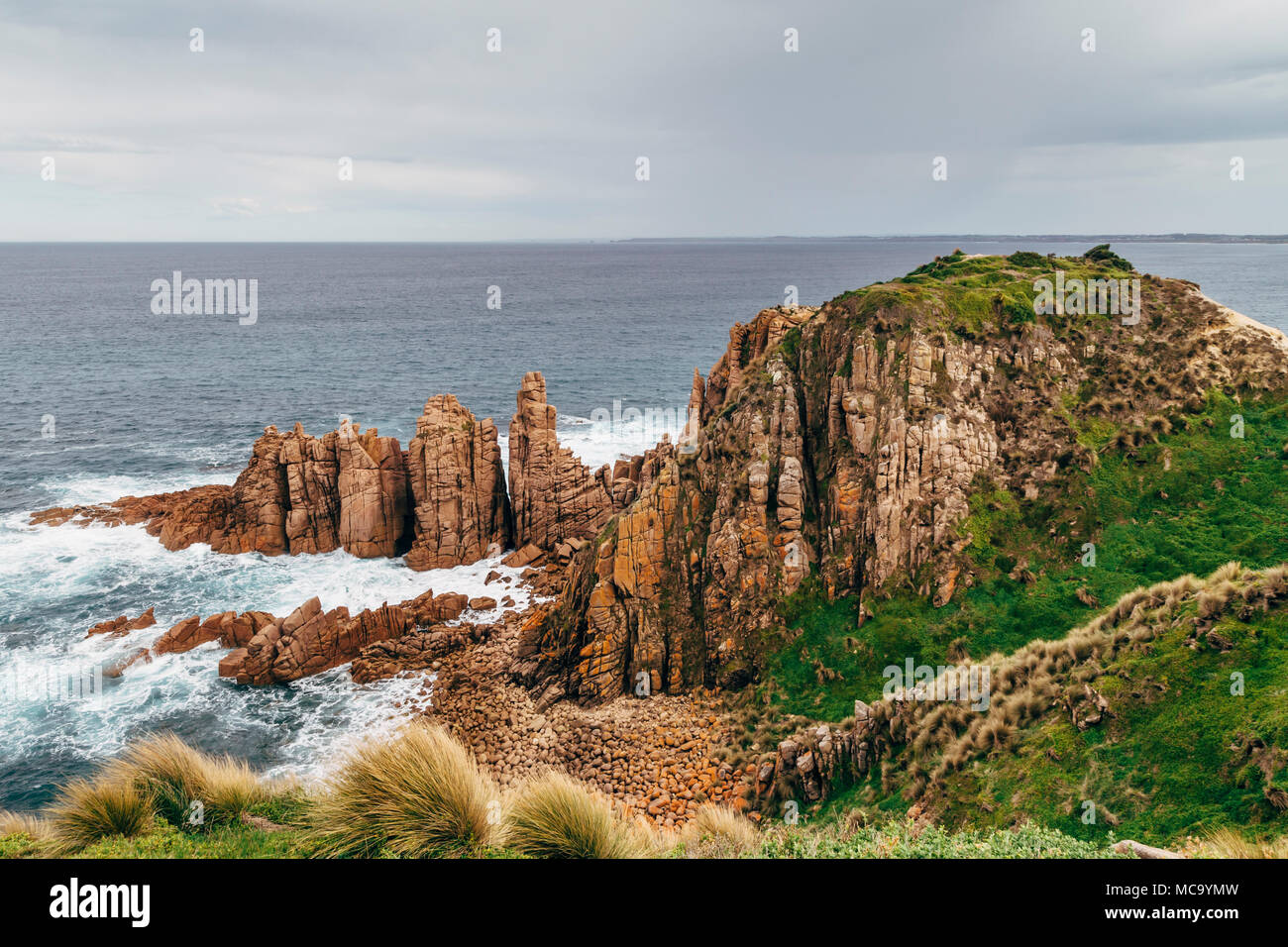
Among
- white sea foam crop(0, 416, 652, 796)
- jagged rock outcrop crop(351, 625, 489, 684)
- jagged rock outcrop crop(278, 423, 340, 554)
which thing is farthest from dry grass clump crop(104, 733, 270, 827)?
jagged rock outcrop crop(278, 423, 340, 554)

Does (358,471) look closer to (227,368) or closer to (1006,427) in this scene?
(1006,427)

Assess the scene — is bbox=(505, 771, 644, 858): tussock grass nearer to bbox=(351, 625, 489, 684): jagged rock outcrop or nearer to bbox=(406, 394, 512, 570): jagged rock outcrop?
bbox=(351, 625, 489, 684): jagged rock outcrop

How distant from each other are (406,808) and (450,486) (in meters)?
32.8

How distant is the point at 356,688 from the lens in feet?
98.4

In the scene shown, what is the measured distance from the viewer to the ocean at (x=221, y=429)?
2797 cm

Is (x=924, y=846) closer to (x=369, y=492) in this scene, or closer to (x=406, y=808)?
(x=406, y=808)

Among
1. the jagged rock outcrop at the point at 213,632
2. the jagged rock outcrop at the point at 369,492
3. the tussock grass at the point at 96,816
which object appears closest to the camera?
the tussock grass at the point at 96,816

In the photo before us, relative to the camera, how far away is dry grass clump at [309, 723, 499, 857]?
8.84 m

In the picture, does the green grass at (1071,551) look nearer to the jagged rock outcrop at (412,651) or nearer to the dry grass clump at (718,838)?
the dry grass clump at (718,838)

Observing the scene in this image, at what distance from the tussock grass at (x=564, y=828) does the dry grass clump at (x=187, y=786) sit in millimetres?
5091

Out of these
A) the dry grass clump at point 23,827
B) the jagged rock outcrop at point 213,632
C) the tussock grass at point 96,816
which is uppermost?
the tussock grass at point 96,816

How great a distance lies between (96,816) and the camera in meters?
10.0

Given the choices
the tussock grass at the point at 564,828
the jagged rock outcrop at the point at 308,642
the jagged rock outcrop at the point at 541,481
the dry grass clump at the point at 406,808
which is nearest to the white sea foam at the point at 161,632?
the jagged rock outcrop at the point at 308,642

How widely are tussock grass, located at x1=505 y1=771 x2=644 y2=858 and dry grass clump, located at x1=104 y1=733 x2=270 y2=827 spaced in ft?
16.7
